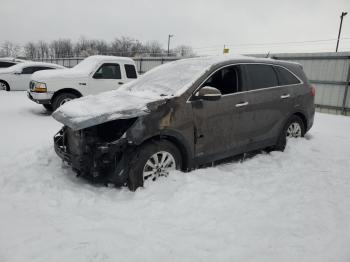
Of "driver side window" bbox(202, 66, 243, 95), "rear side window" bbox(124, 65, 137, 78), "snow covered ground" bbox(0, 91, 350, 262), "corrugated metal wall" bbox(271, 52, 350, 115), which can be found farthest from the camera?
"corrugated metal wall" bbox(271, 52, 350, 115)

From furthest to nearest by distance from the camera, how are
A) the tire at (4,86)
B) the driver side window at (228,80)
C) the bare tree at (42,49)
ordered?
the bare tree at (42,49)
the tire at (4,86)
the driver side window at (228,80)

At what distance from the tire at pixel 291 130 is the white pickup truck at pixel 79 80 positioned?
5.71 meters

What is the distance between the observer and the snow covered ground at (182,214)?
2.59 m

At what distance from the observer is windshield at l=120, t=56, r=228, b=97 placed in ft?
13.7

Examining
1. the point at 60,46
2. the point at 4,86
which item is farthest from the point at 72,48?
the point at 4,86

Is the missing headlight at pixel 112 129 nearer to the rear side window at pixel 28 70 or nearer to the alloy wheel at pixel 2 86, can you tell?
the rear side window at pixel 28 70

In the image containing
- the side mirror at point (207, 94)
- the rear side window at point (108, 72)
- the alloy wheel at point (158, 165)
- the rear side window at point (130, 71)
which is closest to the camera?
the alloy wheel at point (158, 165)

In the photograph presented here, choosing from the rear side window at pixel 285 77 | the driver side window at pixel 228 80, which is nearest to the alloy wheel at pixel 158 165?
the driver side window at pixel 228 80

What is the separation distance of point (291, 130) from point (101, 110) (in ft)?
12.3

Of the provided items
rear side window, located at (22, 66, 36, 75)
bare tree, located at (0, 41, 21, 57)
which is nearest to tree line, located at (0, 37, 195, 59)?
bare tree, located at (0, 41, 21, 57)

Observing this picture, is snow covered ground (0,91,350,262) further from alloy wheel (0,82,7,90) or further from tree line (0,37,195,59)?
tree line (0,37,195,59)

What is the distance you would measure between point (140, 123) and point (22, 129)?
4176 mm

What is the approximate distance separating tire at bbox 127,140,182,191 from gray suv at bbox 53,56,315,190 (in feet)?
0.04

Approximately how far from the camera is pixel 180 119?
3.89m
